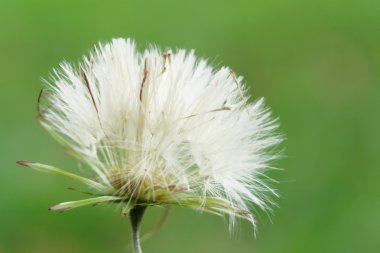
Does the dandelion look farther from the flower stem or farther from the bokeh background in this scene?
the bokeh background

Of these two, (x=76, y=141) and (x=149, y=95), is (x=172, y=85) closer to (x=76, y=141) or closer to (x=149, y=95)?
(x=149, y=95)

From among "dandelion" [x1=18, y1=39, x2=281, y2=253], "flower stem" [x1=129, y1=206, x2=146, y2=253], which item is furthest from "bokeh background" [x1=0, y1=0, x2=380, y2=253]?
"flower stem" [x1=129, y1=206, x2=146, y2=253]

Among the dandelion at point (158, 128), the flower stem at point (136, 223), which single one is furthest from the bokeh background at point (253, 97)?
the flower stem at point (136, 223)

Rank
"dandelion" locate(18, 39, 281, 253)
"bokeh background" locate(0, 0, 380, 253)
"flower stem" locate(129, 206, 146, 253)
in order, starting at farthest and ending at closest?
"bokeh background" locate(0, 0, 380, 253) < "dandelion" locate(18, 39, 281, 253) < "flower stem" locate(129, 206, 146, 253)

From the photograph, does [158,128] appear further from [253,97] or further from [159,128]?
[253,97]

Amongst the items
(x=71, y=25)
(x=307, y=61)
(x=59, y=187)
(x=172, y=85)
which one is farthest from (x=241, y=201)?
(x=71, y=25)

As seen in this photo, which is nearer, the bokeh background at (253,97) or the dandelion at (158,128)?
the dandelion at (158,128)

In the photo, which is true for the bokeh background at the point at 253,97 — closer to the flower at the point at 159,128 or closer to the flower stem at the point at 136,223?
the flower at the point at 159,128

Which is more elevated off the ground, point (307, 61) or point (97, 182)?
point (307, 61)
